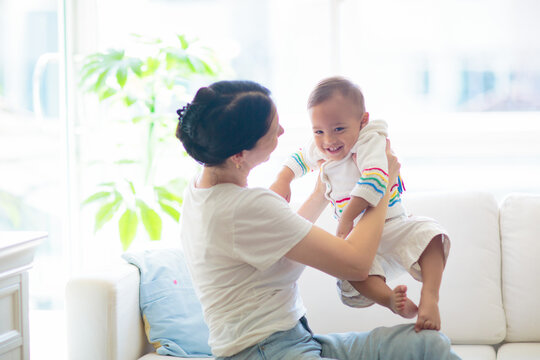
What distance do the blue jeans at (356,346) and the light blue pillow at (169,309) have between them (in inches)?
23.1

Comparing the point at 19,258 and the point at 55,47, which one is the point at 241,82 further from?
the point at 55,47

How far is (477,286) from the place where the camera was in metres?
2.16

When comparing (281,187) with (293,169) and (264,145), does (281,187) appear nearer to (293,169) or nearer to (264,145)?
(293,169)

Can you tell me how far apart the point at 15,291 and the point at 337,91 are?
1092 mm

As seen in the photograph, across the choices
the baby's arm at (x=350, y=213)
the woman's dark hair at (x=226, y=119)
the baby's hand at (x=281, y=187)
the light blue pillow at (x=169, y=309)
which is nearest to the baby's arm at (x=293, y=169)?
the baby's hand at (x=281, y=187)

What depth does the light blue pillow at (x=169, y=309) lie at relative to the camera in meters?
2.01

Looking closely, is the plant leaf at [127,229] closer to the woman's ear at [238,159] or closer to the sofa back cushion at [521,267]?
the woman's ear at [238,159]

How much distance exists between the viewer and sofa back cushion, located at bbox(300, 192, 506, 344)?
A: 7.02 feet

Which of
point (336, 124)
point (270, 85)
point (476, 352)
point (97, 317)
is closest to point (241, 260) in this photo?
point (336, 124)

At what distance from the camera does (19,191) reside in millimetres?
2857

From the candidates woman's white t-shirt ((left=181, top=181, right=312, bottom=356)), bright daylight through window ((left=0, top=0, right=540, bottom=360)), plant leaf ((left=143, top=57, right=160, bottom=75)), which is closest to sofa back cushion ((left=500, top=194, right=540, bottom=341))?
bright daylight through window ((left=0, top=0, right=540, bottom=360))

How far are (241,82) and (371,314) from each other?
1.13 m

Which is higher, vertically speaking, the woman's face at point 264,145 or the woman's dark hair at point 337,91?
the woman's dark hair at point 337,91

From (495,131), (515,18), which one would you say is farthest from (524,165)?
(515,18)
